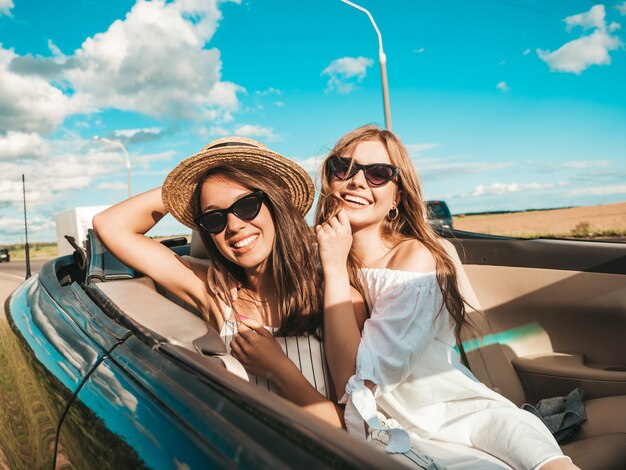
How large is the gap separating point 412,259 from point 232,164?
0.81 meters

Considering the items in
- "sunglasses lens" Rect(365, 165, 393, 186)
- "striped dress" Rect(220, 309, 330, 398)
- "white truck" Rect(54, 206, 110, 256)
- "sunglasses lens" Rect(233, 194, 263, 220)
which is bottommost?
"white truck" Rect(54, 206, 110, 256)

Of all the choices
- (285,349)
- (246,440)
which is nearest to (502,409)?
(285,349)

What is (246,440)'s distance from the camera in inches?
37.3

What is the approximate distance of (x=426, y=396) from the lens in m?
1.89

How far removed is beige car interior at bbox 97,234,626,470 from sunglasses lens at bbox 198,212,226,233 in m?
0.32

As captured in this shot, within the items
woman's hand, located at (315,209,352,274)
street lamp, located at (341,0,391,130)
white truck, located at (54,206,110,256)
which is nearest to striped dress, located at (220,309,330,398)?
woman's hand, located at (315,209,352,274)

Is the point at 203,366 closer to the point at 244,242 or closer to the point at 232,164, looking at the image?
the point at 244,242

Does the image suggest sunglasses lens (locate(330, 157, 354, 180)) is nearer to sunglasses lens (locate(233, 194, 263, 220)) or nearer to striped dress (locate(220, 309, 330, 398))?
sunglasses lens (locate(233, 194, 263, 220))

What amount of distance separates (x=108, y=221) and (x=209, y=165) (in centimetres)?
60

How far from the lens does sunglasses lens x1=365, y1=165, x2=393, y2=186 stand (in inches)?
85.7

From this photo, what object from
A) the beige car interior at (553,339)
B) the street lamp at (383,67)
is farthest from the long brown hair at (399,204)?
the street lamp at (383,67)

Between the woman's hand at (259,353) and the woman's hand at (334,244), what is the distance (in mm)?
340

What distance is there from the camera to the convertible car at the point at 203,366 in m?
0.99

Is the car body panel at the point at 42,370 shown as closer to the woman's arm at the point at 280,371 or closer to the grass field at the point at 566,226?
the woman's arm at the point at 280,371
